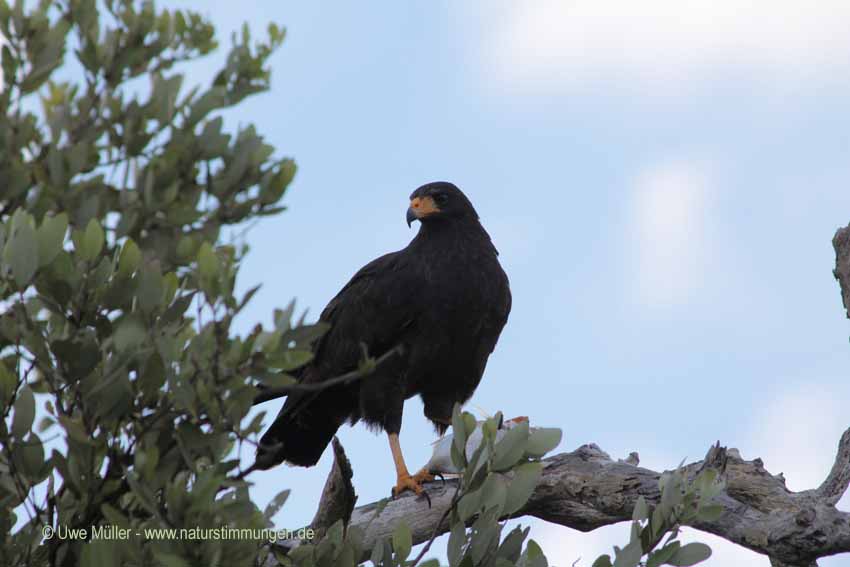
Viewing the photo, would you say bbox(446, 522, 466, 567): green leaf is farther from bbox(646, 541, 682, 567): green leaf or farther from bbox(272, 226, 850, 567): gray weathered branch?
bbox(646, 541, 682, 567): green leaf

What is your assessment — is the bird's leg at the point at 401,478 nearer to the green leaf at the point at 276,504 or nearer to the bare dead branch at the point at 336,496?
the bare dead branch at the point at 336,496

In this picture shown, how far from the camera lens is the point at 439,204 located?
674 centimetres

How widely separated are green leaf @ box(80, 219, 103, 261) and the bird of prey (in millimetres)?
3256

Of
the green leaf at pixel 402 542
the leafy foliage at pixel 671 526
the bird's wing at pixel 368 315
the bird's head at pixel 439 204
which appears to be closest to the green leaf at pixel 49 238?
the green leaf at pixel 402 542

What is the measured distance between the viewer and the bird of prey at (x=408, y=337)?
605 centimetres

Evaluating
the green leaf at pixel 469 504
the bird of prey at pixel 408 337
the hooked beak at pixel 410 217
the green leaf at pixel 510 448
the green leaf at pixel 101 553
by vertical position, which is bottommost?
the green leaf at pixel 101 553

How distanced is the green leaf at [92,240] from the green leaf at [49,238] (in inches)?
2.9

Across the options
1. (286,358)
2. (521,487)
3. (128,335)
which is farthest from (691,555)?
(128,335)

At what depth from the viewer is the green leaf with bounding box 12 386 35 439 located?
2850 millimetres

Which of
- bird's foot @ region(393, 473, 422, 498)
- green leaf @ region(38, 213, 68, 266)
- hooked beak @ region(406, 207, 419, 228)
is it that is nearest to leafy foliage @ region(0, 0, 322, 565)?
green leaf @ region(38, 213, 68, 266)

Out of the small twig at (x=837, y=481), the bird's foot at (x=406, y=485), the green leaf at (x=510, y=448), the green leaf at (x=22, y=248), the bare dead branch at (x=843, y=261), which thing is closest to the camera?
the green leaf at (x=22, y=248)

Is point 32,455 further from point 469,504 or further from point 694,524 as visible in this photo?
point 694,524

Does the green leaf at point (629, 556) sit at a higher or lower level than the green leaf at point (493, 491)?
lower

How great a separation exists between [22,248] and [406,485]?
10.7 feet
